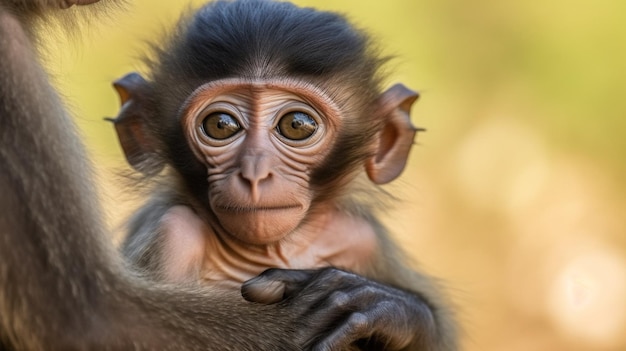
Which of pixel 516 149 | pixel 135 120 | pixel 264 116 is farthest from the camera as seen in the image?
pixel 516 149

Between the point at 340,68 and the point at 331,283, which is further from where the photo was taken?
the point at 340,68

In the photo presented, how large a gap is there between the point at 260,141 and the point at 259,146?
0.11ft

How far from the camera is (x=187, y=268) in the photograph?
12.8 feet

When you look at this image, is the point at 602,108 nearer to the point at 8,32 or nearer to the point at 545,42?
the point at 545,42

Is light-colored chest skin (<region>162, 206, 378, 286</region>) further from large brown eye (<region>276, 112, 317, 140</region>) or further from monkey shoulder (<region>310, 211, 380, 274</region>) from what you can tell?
large brown eye (<region>276, 112, 317, 140</region>)

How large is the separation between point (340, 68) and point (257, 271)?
748mm

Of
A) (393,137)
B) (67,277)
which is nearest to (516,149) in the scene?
(393,137)

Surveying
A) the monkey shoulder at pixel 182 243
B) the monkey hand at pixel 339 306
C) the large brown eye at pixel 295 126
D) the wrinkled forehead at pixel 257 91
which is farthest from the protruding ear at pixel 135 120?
the monkey hand at pixel 339 306

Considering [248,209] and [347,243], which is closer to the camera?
[248,209]

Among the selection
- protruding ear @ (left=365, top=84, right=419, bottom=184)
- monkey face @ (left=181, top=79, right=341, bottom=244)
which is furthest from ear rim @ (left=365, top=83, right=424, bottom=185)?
monkey face @ (left=181, top=79, right=341, bottom=244)

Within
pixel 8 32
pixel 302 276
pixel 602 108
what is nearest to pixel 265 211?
pixel 302 276

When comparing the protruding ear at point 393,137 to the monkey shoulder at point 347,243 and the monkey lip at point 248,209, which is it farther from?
the monkey lip at point 248,209

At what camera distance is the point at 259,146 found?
3.83 metres

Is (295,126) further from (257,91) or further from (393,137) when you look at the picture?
(393,137)
